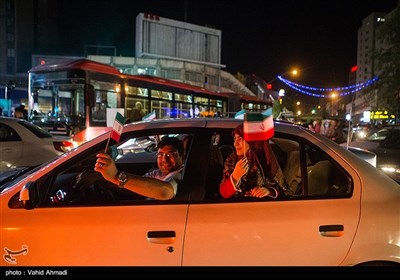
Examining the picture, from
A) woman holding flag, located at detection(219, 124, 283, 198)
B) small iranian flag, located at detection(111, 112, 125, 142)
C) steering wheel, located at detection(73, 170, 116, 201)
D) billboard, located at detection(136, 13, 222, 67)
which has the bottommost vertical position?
steering wheel, located at detection(73, 170, 116, 201)

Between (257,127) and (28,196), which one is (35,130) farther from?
(257,127)

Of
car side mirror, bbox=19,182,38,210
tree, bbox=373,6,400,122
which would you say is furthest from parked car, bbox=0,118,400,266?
tree, bbox=373,6,400,122

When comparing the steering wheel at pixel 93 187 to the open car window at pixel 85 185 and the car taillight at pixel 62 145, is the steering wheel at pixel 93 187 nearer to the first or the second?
the open car window at pixel 85 185

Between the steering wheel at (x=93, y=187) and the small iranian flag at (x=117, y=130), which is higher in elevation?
the small iranian flag at (x=117, y=130)

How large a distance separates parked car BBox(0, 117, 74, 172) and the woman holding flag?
6407 mm

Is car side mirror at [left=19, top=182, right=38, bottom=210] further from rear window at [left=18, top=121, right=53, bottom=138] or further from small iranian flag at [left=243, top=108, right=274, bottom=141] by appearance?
rear window at [left=18, top=121, right=53, bottom=138]

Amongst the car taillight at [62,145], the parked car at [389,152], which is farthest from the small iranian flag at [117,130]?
the parked car at [389,152]

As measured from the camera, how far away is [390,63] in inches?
817

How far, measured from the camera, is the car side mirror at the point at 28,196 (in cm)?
256

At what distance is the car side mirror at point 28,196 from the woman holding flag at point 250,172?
3.98 ft

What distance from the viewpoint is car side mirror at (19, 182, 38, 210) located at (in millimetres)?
2559

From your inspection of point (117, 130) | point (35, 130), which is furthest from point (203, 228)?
point (35, 130)

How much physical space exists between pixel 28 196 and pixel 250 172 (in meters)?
1.47

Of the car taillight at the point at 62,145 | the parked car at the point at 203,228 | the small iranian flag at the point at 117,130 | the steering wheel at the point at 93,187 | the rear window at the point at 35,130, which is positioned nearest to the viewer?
the parked car at the point at 203,228
